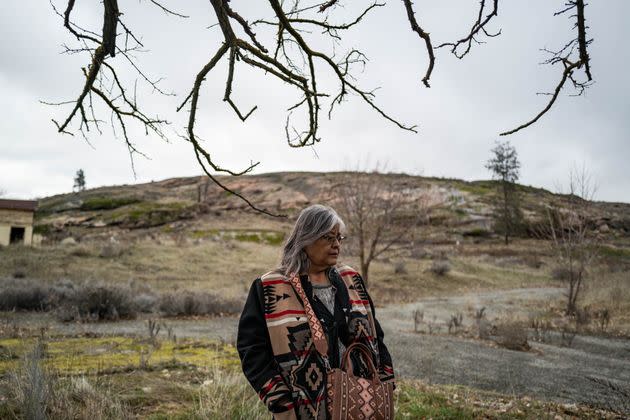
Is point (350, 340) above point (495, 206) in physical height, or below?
below

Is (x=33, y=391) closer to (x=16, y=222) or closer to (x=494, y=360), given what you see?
(x=494, y=360)

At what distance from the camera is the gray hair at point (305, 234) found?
234 centimetres

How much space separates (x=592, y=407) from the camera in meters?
Result: 4.36

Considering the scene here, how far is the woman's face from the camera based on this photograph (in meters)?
2.35

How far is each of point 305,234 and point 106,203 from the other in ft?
201

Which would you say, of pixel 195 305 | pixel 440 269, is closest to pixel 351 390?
pixel 195 305

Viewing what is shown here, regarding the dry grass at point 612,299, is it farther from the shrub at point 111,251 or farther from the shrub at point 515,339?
the shrub at point 111,251

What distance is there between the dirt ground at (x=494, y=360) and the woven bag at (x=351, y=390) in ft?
9.23

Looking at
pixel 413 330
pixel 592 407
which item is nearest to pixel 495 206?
pixel 413 330

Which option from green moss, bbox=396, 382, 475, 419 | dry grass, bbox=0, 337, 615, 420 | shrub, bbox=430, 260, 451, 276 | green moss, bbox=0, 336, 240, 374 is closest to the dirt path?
dry grass, bbox=0, 337, 615, 420

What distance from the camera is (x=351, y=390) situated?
6.29ft

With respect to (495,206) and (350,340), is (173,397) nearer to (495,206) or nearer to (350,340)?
(350,340)

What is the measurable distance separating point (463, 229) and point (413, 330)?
37498 millimetres

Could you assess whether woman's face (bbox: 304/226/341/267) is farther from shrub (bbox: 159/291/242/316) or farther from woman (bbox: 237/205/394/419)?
shrub (bbox: 159/291/242/316)
